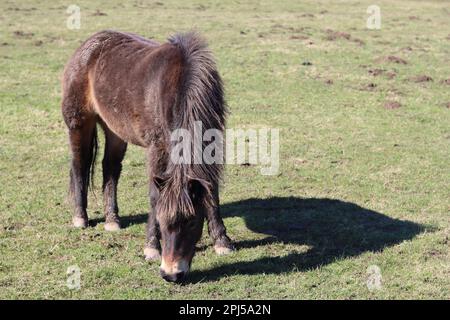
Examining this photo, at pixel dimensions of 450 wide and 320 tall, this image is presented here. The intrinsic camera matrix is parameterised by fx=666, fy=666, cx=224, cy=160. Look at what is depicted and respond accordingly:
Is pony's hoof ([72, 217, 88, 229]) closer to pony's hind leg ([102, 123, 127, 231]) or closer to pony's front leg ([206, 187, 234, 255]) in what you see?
pony's hind leg ([102, 123, 127, 231])

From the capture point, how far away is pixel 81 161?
7.33m

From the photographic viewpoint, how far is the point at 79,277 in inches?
227

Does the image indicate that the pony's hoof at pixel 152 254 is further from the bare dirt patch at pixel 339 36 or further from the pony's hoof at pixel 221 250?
the bare dirt patch at pixel 339 36

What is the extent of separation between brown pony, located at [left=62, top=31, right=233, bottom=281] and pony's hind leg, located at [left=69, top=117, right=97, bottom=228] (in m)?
0.01

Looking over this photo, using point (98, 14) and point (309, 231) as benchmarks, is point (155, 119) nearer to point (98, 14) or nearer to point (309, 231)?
point (309, 231)

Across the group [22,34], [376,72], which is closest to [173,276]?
[376,72]

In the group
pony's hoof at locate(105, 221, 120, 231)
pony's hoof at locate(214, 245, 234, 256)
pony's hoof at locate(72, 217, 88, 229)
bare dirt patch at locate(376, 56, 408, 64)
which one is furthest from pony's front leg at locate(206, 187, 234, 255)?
bare dirt patch at locate(376, 56, 408, 64)

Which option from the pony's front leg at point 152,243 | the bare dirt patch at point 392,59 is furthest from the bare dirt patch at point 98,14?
the pony's front leg at point 152,243

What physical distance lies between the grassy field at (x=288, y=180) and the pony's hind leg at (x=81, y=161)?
18 centimetres

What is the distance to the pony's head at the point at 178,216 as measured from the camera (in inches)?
199

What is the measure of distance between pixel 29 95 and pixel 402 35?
1113cm
